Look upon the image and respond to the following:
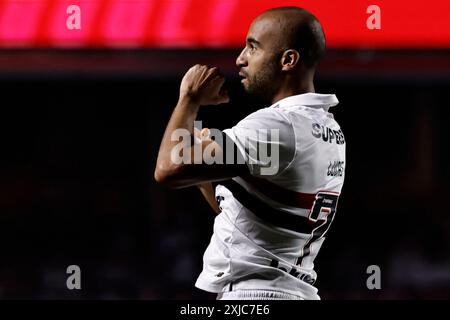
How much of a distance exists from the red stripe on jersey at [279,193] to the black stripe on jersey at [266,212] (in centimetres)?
3

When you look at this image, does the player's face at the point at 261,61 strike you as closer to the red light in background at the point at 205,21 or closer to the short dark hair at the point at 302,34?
the short dark hair at the point at 302,34

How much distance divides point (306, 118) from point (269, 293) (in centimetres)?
52

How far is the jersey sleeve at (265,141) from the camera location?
88.3 inches

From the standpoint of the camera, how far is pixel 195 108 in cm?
232

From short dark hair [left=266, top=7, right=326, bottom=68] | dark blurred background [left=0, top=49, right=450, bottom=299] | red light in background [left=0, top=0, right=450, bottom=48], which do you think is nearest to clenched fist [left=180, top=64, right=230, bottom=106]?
short dark hair [left=266, top=7, right=326, bottom=68]

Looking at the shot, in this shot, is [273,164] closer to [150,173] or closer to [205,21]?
[205,21]

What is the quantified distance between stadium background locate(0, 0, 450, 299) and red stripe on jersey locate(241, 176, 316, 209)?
350 centimetres

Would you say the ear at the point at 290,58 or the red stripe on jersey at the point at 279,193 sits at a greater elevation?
the ear at the point at 290,58

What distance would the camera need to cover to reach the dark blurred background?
634cm

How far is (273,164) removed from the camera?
2289 millimetres

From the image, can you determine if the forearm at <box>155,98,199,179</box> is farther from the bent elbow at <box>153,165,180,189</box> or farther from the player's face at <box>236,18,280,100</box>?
the player's face at <box>236,18,280,100</box>

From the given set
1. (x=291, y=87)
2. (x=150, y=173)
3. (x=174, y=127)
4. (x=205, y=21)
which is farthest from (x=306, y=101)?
(x=150, y=173)

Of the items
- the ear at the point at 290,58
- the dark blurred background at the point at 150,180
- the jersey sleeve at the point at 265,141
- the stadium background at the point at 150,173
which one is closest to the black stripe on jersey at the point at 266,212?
the jersey sleeve at the point at 265,141
